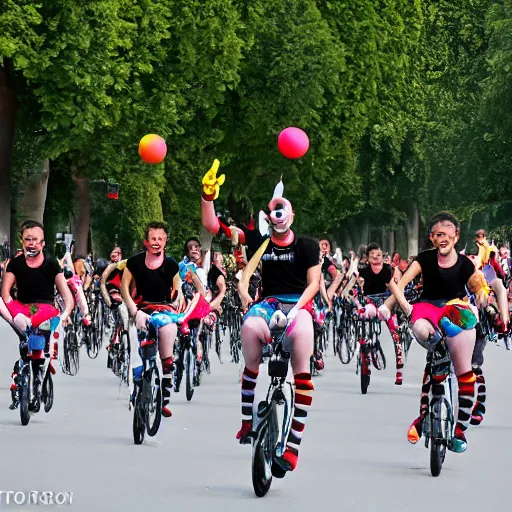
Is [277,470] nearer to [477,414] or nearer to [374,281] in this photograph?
[477,414]

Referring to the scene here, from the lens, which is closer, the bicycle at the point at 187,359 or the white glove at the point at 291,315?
the white glove at the point at 291,315

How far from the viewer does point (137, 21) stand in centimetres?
4194

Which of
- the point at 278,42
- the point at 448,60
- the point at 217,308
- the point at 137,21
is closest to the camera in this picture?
the point at 217,308

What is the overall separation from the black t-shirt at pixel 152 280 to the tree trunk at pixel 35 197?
33.5 m

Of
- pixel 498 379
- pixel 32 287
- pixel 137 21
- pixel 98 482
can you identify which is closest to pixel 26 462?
pixel 98 482

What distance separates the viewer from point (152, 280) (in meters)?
13.1

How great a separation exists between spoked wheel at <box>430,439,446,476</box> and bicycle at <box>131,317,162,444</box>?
2.46 m

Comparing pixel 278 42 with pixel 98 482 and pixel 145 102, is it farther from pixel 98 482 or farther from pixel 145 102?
pixel 98 482

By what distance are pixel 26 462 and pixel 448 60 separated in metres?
54.7

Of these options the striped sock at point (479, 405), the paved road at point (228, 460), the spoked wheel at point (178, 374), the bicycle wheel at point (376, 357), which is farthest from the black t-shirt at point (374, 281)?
the striped sock at point (479, 405)

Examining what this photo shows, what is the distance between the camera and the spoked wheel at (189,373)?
16.9 m

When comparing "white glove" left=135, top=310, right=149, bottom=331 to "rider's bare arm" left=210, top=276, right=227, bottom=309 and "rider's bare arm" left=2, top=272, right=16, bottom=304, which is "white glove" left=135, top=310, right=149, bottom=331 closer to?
"rider's bare arm" left=2, top=272, right=16, bottom=304

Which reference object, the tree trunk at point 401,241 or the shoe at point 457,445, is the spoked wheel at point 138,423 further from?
the tree trunk at point 401,241

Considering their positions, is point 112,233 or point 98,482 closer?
point 98,482
